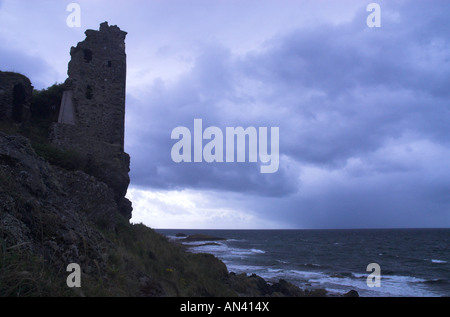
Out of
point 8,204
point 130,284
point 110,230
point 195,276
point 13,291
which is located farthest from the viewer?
point 195,276

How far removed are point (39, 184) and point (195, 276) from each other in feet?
22.1

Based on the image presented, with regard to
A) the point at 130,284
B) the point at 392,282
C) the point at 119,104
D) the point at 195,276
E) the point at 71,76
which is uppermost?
the point at 71,76

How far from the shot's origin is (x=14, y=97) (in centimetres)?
1525

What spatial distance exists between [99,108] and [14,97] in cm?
372

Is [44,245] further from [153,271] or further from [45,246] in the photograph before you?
[153,271]

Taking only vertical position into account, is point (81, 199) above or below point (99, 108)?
below

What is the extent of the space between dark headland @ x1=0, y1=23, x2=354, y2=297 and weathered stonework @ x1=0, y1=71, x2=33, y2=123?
0.14 ft

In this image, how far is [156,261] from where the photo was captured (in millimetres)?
11227

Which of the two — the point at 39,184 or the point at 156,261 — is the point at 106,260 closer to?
the point at 39,184

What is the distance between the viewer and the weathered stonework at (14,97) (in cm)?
1458

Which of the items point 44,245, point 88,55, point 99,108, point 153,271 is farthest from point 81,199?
point 88,55

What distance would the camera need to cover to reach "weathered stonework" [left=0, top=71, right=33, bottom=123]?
1458 centimetres
